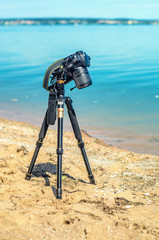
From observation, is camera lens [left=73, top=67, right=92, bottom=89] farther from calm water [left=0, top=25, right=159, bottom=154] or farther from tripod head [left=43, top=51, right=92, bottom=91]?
calm water [left=0, top=25, right=159, bottom=154]

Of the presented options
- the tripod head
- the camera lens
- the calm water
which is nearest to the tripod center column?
the tripod head

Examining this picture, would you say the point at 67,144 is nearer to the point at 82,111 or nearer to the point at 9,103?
the point at 82,111

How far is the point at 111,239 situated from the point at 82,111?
29.9ft

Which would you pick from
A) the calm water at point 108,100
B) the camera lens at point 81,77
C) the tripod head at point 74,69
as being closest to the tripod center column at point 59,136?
the tripod head at point 74,69

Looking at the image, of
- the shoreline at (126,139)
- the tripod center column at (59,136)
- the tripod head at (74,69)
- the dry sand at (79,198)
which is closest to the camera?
the dry sand at (79,198)

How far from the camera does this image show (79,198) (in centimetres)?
457

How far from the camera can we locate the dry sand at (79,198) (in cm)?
359

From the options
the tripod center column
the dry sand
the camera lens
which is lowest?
the dry sand

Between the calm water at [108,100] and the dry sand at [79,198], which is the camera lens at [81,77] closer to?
the dry sand at [79,198]

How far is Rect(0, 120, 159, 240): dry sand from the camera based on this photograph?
359cm

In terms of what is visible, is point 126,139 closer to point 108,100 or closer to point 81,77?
point 108,100

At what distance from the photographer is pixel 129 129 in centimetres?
1040

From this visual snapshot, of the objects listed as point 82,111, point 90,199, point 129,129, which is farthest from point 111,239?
point 82,111

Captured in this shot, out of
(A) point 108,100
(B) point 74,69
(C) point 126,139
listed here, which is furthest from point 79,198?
(A) point 108,100
